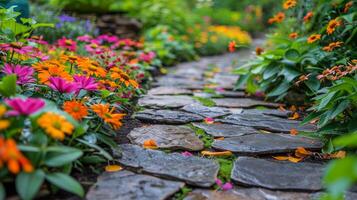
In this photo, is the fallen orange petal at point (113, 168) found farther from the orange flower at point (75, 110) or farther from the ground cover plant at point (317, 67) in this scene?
the ground cover plant at point (317, 67)

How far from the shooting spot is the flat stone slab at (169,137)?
6.70 ft

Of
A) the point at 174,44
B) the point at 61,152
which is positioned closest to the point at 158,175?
the point at 61,152

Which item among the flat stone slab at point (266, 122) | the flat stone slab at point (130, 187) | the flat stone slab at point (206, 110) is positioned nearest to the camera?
the flat stone slab at point (130, 187)

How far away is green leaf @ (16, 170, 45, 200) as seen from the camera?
4.06 feet

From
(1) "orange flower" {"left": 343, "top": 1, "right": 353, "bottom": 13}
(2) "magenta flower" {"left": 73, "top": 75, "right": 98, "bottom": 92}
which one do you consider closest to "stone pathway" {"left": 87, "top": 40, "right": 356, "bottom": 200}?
(2) "magenta flower" {"left": 73, "top": 75, "right": 98, "bottom": 92}

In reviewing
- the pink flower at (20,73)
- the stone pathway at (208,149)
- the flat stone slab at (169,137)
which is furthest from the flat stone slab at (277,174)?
the pink flower at (20,73)

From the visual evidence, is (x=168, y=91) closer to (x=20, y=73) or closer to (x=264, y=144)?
(x=264, y=144)

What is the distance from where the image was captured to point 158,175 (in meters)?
1.65

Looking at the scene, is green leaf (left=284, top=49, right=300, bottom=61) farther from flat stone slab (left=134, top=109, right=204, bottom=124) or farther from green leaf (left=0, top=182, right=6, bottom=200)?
green leaf (left=0, top=182, right=6, bottom=200)

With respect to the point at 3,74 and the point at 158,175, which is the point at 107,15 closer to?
the point at 3,74

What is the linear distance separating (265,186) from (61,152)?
85 centimetres

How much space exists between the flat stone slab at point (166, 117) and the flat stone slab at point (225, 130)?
12 cm

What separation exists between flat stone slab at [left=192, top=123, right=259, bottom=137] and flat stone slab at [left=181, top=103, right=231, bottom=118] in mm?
248

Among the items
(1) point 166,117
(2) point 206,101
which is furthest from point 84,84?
(2) point 206,101
